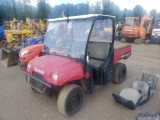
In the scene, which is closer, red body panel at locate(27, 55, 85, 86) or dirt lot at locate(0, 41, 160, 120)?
red body panel at locate(27, 55, 85, 86)

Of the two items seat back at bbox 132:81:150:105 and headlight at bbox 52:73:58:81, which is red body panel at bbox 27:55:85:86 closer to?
headlight at bbox 52:73:58:81

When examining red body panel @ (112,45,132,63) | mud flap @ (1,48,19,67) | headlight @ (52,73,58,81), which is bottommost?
mud flap @ (1,48,19,67)

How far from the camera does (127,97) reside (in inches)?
136

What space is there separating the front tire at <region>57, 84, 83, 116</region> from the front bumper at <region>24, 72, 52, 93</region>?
0.31 metres

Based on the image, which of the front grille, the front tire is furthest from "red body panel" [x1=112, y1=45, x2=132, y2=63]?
the front grille

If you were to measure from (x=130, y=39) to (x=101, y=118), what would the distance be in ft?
39.5

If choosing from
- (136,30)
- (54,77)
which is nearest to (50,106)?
(54,77)

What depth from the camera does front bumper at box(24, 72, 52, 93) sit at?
307cm

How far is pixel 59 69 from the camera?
2992 mm

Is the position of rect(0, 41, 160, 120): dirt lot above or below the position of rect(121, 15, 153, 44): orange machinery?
below

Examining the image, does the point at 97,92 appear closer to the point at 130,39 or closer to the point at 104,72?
the point at 104,72

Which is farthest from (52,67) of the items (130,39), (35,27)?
(130,39)

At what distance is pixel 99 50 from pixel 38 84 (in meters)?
1.86

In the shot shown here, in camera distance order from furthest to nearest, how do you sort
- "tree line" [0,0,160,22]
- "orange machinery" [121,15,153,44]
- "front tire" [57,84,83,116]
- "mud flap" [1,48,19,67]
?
1. "tree line" [0,0,160,22]
2. "orange machinery" [121,15,153,44]
3. "mud flap" [1,48,19,67]
4. "front tire" [57,84,83,116]
